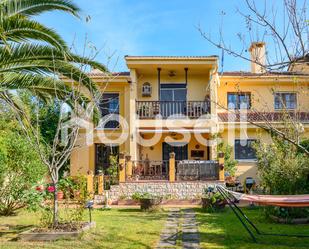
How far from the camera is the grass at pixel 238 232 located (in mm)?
9273

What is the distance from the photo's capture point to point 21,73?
11.9 m

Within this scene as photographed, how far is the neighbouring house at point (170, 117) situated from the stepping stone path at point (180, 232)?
808 cm

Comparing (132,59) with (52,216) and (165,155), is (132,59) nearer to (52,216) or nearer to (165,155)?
(165,155)

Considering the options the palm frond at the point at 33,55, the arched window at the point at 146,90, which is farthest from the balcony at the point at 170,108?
the palm frond at the point at 33,55

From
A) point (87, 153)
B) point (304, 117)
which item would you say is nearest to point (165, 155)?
A: point (87, 153)

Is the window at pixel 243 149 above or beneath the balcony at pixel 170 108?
beneath

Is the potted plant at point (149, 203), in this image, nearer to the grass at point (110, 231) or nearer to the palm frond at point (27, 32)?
the grass at point (110, 231)

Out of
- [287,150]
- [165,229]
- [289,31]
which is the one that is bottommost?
[165,229]

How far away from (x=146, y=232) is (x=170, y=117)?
13.9 m

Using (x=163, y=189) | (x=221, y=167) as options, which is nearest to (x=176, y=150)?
(x=163, y=189)

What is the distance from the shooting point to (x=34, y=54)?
11.6 metres

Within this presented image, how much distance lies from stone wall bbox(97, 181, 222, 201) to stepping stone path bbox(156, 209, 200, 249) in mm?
4899

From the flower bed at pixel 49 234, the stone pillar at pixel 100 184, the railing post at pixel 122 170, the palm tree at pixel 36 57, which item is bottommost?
the flower bed at pixel 49 234

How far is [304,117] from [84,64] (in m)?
17.3
